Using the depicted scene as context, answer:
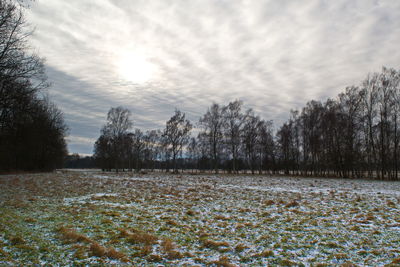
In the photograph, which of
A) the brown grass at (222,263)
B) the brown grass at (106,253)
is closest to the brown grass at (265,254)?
the brown grass at (222,263)

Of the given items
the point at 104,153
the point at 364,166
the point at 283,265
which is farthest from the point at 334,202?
the point at 104,153

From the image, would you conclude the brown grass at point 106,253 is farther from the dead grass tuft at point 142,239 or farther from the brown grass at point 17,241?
the brown grass at point 17,241

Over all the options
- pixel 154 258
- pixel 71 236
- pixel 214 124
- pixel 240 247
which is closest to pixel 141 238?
pixel 154 258

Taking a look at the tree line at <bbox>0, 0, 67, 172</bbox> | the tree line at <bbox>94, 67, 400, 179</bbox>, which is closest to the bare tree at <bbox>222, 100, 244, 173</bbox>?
the tree line at <bbox>94, 67, 400, 179</bbox>

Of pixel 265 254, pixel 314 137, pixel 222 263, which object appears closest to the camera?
pixel 222 263

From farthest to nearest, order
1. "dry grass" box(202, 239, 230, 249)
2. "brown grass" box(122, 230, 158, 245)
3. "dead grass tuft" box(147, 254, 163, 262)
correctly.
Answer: "brown grass" box(122, 230, 158, 245) → "dry grass" box(202, 239, 230, 249) → "dead grass tuft" box(147, 254, 163, 262)

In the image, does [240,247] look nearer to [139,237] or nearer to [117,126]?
[139,237]

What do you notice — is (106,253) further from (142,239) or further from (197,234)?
(197,234)

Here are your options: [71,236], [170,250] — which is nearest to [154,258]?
[170,250]

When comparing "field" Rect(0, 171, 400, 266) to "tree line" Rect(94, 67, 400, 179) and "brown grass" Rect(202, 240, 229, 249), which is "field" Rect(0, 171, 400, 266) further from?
"tree line" Rect(94, 67, 400, 179)

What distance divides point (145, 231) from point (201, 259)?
278 centimetres

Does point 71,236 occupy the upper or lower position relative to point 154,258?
upper

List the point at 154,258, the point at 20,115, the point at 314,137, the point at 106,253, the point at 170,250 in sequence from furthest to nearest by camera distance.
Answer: the point at 314,137 < the point at 20,115 < the point at 170,250 < the point at 106,253 < the point at 154,258

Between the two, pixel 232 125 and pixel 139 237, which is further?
pixel 232 125
